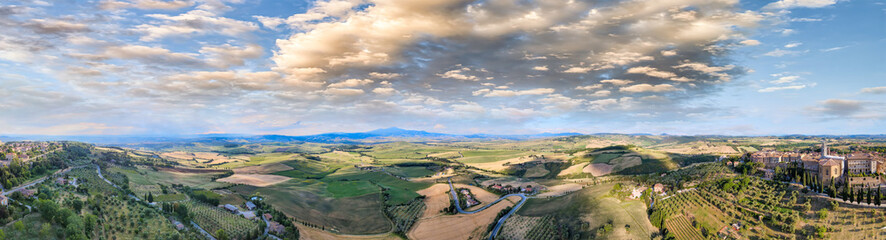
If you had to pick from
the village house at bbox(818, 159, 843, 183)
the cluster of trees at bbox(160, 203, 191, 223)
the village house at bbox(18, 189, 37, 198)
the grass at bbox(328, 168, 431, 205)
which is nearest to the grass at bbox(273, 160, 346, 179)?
the grass at bbox(328, 168, 431, 205)

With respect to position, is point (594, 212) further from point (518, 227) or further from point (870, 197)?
point (870, 197)

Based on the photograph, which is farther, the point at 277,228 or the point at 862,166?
the point at 277,228

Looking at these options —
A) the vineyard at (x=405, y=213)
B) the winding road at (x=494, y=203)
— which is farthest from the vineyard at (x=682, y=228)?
the vineyard at (x=405, y=213)

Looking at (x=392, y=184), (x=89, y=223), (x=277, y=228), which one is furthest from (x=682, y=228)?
(x=392, y=184)

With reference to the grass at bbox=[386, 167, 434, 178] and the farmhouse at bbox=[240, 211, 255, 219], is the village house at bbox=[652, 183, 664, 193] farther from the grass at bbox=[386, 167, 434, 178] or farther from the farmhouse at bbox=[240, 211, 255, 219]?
the grass at bbox=[386, 167, 434, 178]

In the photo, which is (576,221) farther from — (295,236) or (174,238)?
(174,238)

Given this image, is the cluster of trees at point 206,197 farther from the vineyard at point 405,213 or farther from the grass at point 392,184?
the grass at point 392,184
